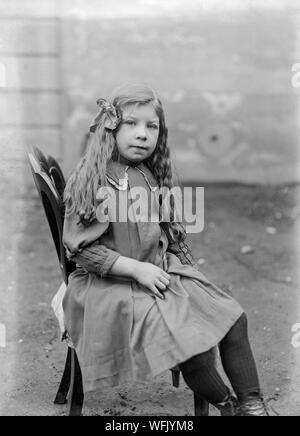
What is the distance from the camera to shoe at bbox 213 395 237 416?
2.31 m

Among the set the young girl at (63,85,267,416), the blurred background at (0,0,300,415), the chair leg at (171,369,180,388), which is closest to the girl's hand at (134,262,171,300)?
the young girl at (63,85,267,416)

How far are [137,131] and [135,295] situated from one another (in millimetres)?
599

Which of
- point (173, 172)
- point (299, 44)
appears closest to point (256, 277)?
point (299, 44)

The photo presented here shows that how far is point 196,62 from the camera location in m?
6.42

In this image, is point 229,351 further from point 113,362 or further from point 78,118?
point 78,118

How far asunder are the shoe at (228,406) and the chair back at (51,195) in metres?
0.77

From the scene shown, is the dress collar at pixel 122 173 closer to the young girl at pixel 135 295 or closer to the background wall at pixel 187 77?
the young girl at pixel 135 295

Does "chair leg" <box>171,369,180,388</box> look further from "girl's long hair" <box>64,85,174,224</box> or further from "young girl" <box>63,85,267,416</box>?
"girl's long hair" <box>64,85,174,224</box>

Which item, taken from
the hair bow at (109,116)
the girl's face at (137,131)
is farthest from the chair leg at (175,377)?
the hair bow at (109,116)

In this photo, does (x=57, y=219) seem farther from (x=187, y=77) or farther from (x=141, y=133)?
(x=187, y=77)

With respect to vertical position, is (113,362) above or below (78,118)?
below

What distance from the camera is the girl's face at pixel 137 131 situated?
244 centimetres

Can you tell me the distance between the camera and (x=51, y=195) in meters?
2.50

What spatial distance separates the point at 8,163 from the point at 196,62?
3.76 metres
